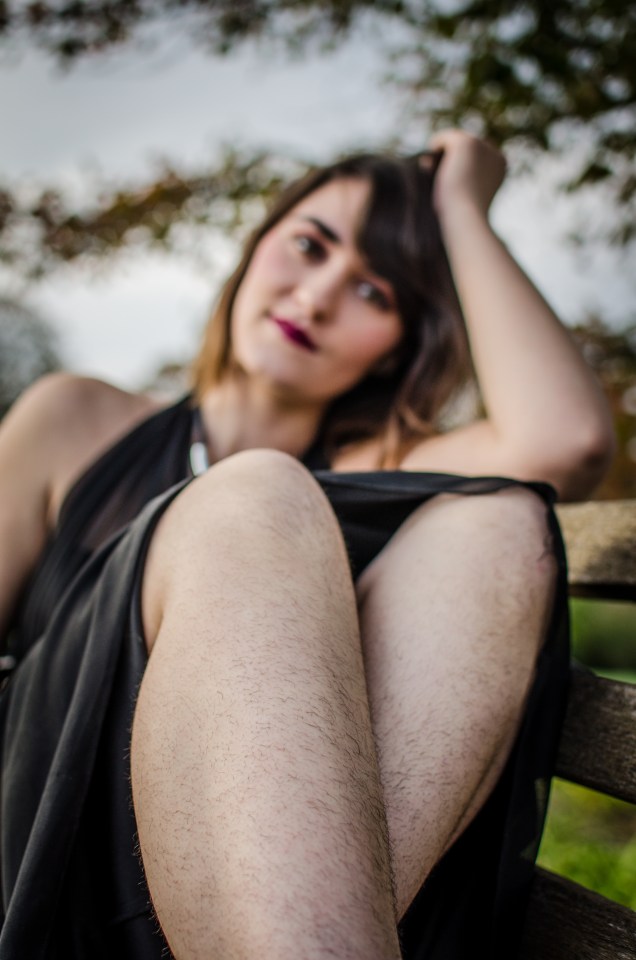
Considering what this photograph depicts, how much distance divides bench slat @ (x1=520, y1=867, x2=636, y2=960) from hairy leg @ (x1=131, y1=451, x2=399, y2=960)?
0.41m

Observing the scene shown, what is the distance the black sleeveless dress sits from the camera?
2.44ft

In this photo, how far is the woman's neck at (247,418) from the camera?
1.86 m

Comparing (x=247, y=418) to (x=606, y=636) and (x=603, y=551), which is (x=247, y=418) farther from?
(x=606, y=636)

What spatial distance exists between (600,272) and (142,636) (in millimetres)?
2619

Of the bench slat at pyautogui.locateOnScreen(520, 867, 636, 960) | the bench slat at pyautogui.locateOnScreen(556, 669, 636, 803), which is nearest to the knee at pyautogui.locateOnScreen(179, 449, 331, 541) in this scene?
the bench slat at pyautogui.locateOnScreen(556, 669, 636, 803)

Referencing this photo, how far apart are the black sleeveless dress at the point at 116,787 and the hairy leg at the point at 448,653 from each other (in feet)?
0.16

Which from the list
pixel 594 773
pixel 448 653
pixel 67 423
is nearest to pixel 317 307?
pixel 67 423

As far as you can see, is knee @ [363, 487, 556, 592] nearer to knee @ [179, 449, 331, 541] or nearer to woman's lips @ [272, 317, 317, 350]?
knee @ [179, 449, 331, 541]

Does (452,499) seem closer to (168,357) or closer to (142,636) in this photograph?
(142,636)

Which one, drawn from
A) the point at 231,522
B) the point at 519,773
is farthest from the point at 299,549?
the point at 519,773

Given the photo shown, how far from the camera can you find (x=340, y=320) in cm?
175

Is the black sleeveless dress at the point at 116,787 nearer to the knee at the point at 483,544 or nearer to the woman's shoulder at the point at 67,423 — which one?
the knee at the point at 483,544

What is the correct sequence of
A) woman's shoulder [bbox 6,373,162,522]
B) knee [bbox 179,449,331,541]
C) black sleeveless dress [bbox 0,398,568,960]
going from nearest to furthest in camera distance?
black sleeveless dress [bbox 0,398,568,960] → knee [bbox 179,449,331,541] → woman's shoulder [bbox 6,373,162,522]

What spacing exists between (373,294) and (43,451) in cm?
91
